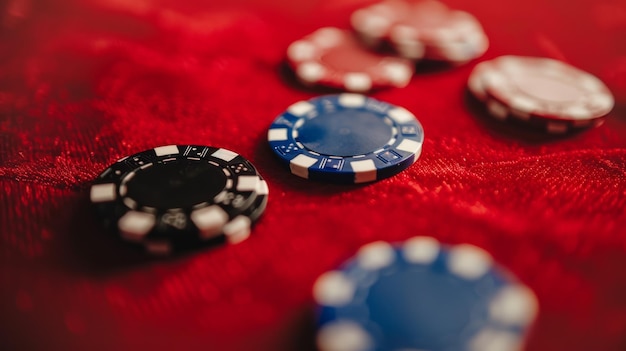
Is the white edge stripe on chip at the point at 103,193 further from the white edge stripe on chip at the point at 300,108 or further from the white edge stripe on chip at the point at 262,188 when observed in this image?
the white edge stripe on chip at the point at 300,108

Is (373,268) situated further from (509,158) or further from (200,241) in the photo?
(509,158)

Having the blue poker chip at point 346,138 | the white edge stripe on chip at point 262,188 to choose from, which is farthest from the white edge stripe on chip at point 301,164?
the white edge stripe on chip at point 262,188

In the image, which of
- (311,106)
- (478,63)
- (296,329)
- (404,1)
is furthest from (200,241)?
(404,1)

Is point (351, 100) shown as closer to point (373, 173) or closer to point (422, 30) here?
point (373, 173)

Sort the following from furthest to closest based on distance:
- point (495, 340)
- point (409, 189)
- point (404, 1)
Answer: point (404, 1)
point (409, 189)
point (495, 340)

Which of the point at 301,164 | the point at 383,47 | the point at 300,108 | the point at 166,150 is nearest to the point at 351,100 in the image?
the point at 300,108

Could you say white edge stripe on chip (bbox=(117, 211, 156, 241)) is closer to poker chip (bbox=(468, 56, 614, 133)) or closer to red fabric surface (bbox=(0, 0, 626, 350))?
red fabric surface (bbox=(0, 0, 626, 350))
